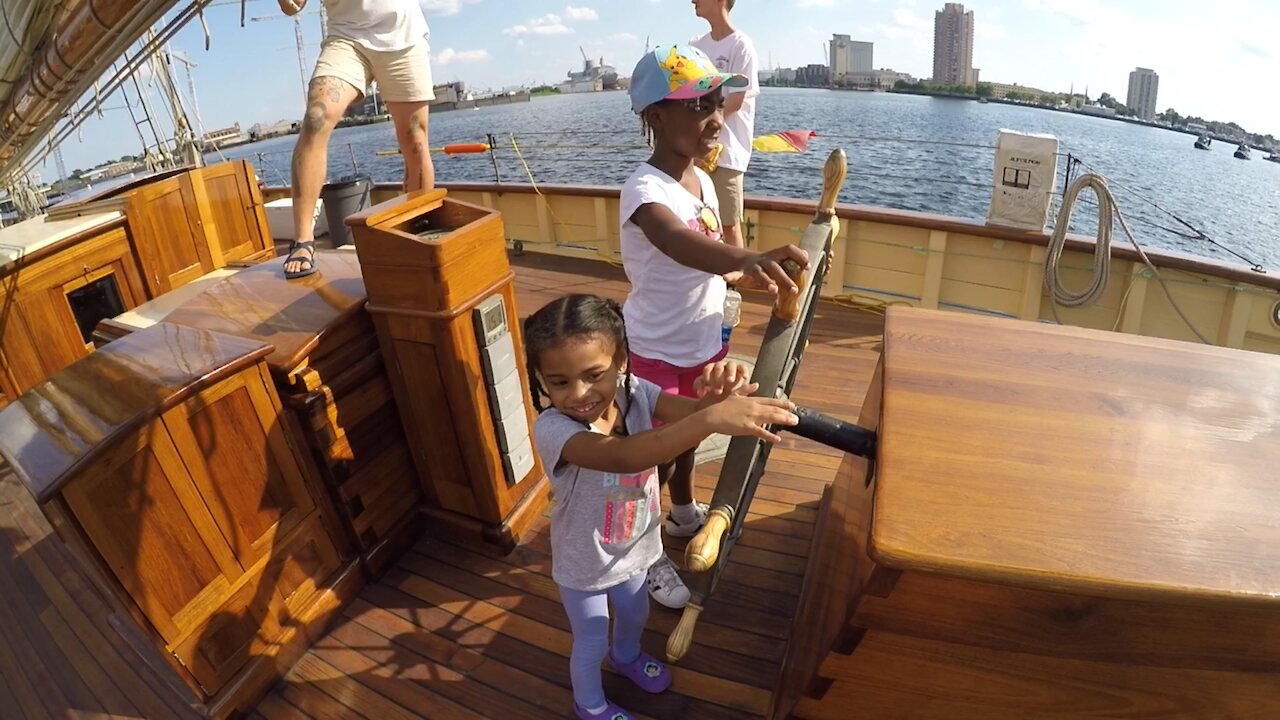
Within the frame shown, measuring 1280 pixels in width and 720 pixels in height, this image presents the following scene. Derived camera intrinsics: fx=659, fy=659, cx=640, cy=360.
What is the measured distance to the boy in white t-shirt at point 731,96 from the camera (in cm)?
317

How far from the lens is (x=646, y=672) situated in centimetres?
177

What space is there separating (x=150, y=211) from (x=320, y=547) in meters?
2.92

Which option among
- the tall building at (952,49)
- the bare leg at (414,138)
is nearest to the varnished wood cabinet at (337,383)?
the bare leg at (414,138)

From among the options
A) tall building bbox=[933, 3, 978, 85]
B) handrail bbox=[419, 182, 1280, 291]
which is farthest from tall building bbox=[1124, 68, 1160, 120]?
handrail bbox=[419, 182, 1280, 291]

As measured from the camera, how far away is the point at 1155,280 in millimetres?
3719

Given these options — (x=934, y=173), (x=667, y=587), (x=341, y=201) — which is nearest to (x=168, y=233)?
(x=341, y=201)

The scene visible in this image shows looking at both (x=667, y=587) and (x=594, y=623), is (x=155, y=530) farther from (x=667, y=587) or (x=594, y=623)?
(x=667, y=587)

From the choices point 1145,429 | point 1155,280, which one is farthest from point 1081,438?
point 1155,280

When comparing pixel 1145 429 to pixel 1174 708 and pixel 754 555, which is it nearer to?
pixel 1174 708

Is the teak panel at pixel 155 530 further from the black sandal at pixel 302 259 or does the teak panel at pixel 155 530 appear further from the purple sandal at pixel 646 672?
the purple sandal at pixel 646 672

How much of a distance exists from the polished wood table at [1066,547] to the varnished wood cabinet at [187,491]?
58.2 inches

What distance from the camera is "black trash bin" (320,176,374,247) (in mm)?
5359

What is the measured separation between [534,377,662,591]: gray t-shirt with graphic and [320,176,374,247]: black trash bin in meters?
4.62

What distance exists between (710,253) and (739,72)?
79.5 inches
